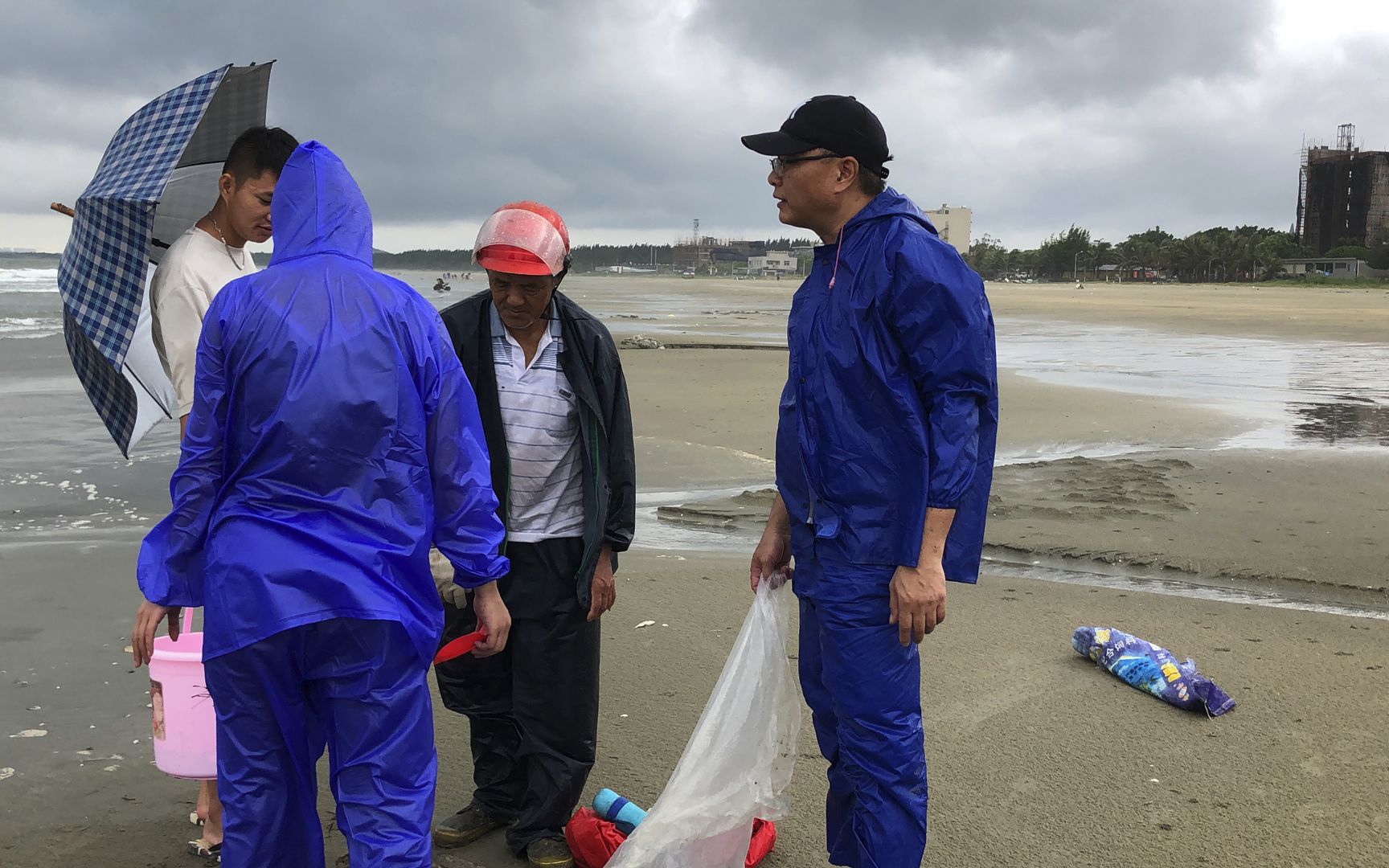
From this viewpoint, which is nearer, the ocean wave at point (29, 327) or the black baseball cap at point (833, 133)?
the black baseball cap at point (833, 133)

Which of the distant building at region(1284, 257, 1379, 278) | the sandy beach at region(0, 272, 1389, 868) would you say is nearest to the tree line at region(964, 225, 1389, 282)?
the distant building at region(1284, 257, 1379, 278)

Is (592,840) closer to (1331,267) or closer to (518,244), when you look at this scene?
(518,244)

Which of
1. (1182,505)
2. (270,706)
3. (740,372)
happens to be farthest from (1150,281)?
(270,706)

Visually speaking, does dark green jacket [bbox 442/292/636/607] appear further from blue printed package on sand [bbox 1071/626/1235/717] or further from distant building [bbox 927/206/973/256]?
distant building [bbox 927/206/973/256]

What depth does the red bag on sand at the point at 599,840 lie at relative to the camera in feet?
10.4

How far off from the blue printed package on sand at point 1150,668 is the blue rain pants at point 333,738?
2.98 meters

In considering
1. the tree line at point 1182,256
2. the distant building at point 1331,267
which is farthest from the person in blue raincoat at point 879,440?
the distant building at point 1331,267

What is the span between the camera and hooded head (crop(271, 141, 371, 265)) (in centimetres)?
238

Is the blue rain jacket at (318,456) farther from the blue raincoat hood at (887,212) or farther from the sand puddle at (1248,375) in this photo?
the sand puddle at (1248,375)

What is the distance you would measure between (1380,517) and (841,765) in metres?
6.05

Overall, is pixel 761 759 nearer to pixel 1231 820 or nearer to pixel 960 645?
pixel 1231 820

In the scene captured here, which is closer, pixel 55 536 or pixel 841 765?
pixel 841 765

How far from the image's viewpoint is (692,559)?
21.3ft

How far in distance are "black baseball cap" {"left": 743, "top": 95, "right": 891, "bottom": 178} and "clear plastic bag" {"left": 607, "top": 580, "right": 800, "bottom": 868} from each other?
44.6 inches
